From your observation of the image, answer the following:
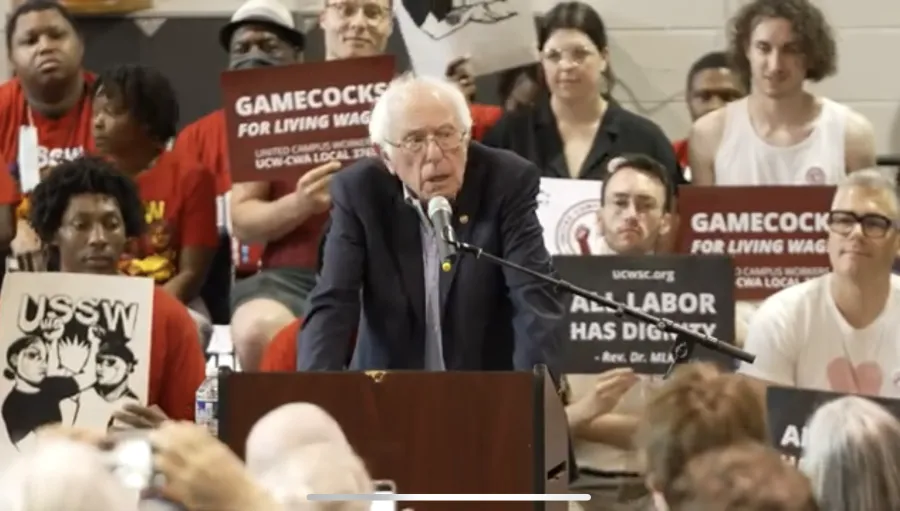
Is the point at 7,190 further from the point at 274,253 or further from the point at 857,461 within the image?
the point at 857,461

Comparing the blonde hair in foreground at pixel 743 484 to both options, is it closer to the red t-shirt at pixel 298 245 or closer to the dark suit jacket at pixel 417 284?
the dark suit jacket at pixel 417 284

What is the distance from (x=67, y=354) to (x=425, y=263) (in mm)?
752

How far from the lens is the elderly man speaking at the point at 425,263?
121 inches

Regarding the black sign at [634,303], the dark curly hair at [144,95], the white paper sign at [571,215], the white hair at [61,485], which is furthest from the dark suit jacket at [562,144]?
the white hair at [61,485]

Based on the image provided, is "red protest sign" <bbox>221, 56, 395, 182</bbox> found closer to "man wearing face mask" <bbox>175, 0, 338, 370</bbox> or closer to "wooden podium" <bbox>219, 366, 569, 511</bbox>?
"man wearing face mask" <bbox>175, 0, 338, 370</bbox>

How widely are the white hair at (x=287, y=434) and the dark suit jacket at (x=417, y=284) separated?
0.83m

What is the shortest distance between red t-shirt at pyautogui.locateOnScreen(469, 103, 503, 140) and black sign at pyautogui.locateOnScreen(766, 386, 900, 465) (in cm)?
188

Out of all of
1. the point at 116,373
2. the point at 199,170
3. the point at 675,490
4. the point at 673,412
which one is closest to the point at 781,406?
the point at 673,412

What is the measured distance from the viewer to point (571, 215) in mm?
4340

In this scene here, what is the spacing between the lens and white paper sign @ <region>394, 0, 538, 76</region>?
15.0 ft

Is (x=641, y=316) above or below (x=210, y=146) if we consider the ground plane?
below

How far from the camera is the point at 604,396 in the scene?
397cm

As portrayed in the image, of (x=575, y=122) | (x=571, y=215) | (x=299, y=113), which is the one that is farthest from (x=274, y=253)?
(x=575, y=122)

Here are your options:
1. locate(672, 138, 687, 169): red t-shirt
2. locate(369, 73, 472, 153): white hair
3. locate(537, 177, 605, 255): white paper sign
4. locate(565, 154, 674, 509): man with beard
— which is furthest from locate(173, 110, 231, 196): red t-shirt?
locate(369, 73, 472, 153): white hair
